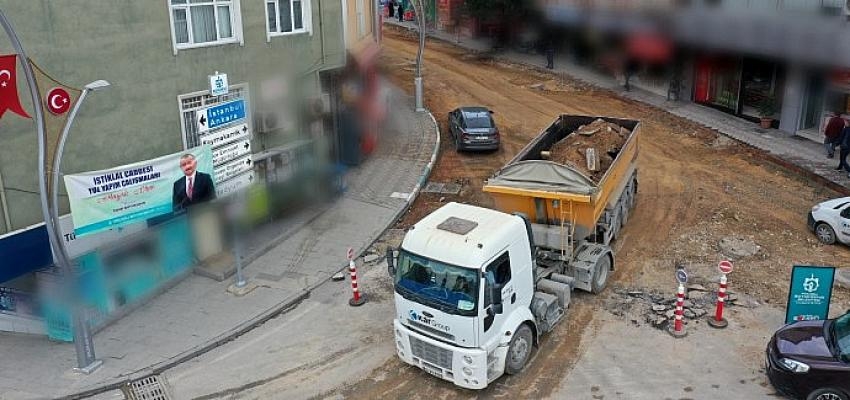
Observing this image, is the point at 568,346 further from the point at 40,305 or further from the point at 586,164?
the point at 40,305

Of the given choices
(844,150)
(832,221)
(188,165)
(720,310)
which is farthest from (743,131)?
(188,165)

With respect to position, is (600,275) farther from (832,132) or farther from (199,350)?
(832,132)

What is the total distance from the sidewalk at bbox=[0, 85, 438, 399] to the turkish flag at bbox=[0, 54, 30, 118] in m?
4.68

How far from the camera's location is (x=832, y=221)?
56.3 feet

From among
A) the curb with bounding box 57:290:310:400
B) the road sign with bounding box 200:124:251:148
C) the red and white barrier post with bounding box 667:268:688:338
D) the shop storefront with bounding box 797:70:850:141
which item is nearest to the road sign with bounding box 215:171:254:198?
the road sign with bounding box 200:124:251:148

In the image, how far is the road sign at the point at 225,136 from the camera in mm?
15000

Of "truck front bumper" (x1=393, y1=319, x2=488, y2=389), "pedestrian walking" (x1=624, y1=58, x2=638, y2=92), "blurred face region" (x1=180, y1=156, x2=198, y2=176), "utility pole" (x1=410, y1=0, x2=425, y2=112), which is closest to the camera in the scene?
"truck front bumper" (x1=393, y1=319, x2=488, y2=389)

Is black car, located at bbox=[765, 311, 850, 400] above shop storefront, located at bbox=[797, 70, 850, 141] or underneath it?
underneath

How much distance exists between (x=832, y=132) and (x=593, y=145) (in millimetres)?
10292

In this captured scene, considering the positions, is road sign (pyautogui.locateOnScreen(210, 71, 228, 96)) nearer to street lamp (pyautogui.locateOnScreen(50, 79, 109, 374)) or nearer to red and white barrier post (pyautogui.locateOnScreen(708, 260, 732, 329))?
street lamp (pyautogui.locateOnScreen(50, 79, 109, 374))

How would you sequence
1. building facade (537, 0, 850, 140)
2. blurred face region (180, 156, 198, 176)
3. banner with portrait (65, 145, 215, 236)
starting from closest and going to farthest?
1. banner with portrait (65, 145, 215, 236)
2. blurred face region (180, 156, 198, 176)
3. building facade (537, 0, 850, 140)

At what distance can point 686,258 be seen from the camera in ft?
56.0

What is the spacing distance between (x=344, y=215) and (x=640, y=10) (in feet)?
65.8

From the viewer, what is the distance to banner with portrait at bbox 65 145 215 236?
13336 millimetres
